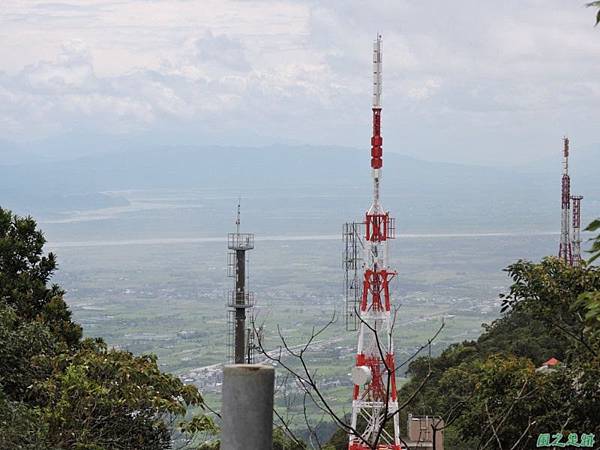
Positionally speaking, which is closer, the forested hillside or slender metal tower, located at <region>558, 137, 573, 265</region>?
the forested hillside

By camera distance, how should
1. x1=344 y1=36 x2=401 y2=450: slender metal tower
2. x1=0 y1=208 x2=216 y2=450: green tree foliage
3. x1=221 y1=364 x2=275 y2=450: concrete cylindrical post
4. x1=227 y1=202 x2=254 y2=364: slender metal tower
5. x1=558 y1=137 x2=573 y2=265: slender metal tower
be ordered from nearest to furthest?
x1=221 y1=364 x2=275 y2=450: concrete cylindrical post
x1=0 y1=208 x2=216 y2=450: green tree foliage
x1=344 y1=36 x2=401 y2=450: slender metal tower
x1=227 y1=202 x2=254 y2=364: slender metal tower
x1=558 y1=137 x2=573 y2=265: slender metal tower

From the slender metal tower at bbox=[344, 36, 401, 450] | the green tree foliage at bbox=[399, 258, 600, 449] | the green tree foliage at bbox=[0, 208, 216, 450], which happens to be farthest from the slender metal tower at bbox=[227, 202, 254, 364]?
the green tree foliage at bbox=[399, 258, 600, 449]

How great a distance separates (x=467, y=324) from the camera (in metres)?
61.4

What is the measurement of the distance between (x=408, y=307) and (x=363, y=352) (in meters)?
47.3

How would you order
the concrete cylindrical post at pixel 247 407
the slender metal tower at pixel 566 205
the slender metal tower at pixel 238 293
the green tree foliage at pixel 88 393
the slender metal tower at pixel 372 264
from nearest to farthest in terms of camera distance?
the concrete cylindrical post at pixel 247 407, the green tree foliage at pixel 88 393, the slender metal tower at pixel 372 264, the slender metal tower at pixel 238 293, the slender metal tower at pixel 566 205

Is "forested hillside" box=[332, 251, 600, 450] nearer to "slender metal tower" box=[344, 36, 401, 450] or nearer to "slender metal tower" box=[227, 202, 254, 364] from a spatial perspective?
"slender metal tower" box=[344, 36, 401, 450]

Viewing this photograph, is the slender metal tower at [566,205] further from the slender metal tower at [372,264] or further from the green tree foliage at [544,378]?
the green tree foliage at [544,378]

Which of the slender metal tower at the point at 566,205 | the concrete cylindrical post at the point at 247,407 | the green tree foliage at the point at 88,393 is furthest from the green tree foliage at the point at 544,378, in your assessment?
the slender metal tower at the point at 566,205

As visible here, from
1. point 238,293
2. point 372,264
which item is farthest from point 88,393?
point 238,293

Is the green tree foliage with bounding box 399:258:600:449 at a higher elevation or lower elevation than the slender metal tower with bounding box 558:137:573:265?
lower

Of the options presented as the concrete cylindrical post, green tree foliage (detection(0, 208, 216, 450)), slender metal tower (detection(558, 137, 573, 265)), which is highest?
slender metal tower (detection(558, 137, 573, 265))

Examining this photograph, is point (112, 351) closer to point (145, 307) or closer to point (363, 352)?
point (363, 352)

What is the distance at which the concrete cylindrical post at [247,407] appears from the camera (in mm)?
2322

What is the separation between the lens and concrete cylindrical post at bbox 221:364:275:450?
7.62 feet
